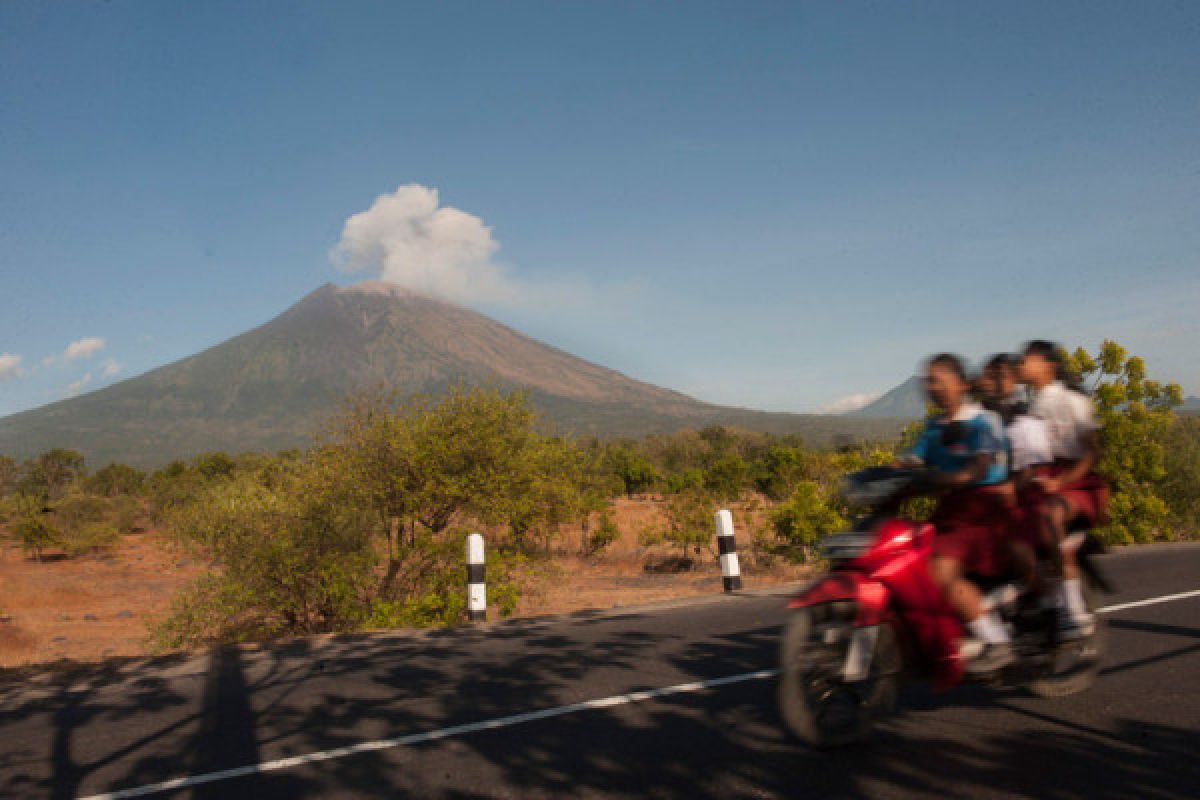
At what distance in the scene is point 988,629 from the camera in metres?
3.79

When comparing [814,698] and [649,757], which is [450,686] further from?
[814,698]

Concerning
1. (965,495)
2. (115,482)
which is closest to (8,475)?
(115,482)

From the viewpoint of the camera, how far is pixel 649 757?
3555 mm

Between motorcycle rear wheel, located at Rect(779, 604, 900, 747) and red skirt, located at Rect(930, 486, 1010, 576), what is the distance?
0.54 metres

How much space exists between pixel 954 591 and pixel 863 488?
24.3 inches

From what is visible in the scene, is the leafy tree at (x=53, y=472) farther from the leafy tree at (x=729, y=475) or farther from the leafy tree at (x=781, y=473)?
the leafy tree at (x=781, y=473)

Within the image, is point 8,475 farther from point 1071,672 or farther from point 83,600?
point 1071,672

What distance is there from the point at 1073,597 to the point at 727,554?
17.0 feet

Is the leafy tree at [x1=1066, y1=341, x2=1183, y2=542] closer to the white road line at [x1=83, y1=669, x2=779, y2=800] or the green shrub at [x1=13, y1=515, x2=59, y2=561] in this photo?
the white road line at [x1=83, y1=669, x2=779, y2=800]

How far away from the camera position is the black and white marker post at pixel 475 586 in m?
8.05

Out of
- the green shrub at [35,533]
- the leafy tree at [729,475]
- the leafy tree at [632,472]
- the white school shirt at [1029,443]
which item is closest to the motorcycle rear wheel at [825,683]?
the white school shirt at [1029,443]

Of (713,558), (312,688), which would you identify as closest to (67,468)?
(713,558)

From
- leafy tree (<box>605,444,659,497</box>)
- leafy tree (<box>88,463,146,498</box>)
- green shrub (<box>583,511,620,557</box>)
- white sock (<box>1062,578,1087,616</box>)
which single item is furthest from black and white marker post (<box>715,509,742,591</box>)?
leafy tree (<box>88,463,146,498</box>)

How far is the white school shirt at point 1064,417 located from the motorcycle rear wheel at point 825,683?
202 centimetres
